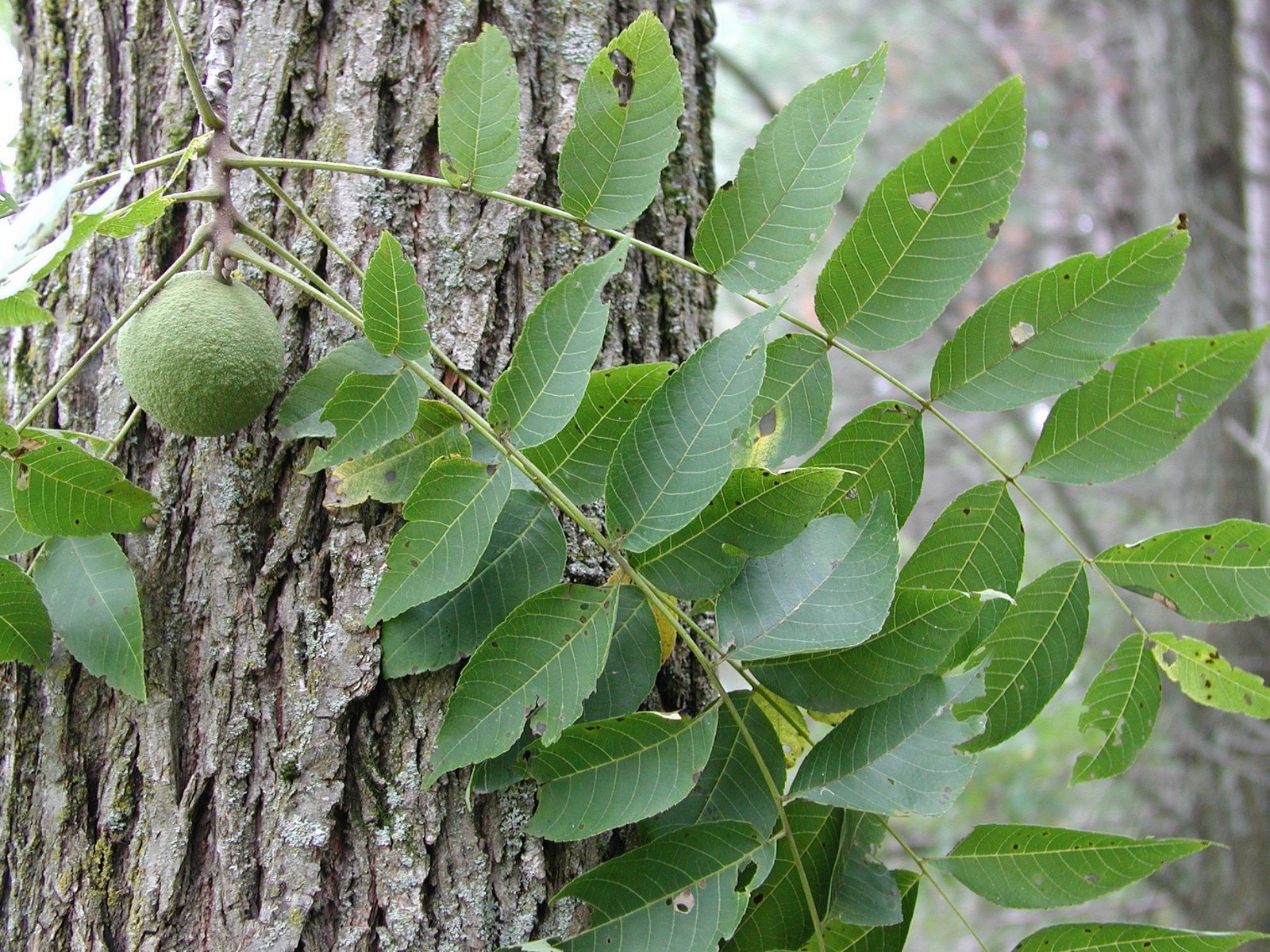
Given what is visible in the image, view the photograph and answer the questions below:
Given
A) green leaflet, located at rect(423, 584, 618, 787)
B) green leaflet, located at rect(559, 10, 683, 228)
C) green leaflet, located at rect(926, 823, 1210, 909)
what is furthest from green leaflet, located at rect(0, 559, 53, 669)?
green leaflet, located at rect(926, 823, 1210, 909)

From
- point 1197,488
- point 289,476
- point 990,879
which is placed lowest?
point 990,879

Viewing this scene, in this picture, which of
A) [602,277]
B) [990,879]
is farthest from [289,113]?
[990,879]

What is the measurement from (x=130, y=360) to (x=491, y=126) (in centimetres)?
52

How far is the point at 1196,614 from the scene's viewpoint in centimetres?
121

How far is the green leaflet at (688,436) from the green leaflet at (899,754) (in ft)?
1.08

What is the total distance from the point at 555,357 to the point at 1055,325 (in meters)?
0.60

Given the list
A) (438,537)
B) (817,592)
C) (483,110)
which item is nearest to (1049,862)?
(817,592)

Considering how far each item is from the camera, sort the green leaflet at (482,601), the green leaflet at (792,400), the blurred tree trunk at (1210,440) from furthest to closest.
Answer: the blurred tree trunk at (1210,440) → the green leaflet at (792,400) → the green leaflet at (482,601)

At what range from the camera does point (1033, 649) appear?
4.09 ft

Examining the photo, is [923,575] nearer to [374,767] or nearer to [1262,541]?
[1262,541]

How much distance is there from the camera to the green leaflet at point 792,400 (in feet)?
4.04

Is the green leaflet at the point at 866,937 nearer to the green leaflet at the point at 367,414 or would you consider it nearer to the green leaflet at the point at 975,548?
the green leaflet at the point at 975,548

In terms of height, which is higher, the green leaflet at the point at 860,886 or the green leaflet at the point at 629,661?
the green leaflet at the point at 629,661

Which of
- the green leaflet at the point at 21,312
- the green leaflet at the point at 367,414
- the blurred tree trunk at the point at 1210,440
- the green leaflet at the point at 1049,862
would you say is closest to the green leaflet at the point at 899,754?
the green leaflet at the point at 1049,862
